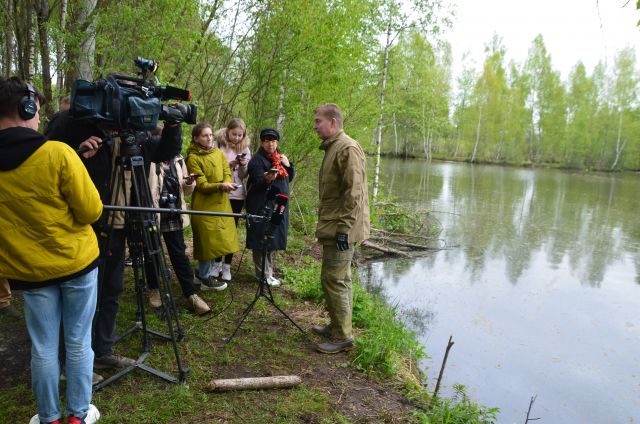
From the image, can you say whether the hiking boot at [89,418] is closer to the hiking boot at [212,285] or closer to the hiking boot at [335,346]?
the hiking boot at [335,346]

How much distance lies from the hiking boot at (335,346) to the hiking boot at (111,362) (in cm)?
149

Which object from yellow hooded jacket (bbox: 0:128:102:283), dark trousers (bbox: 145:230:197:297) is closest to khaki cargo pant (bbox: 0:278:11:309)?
dark trousers (bbox: 145:230:197:297)

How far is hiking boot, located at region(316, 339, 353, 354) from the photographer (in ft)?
12.3

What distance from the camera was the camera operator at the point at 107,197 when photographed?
2.68m

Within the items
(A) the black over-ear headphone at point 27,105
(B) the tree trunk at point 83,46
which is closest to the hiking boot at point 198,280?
(A) the black over-ear headphone at point 27,105

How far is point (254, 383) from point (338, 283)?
1.07 metres

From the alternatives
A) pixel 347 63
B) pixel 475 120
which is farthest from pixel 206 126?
pixel 475 120

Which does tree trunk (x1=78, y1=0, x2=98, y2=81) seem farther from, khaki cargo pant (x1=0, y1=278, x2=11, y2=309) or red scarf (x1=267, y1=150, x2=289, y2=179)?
khaki cargo pant (x1=0, y1=278, x2=11, y2=309)

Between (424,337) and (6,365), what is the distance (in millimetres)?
4421

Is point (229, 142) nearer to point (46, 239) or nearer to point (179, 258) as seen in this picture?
point (179, 258)

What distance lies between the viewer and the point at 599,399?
4.60 metres

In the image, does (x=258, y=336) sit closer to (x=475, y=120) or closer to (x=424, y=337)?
(x=424, y=337)

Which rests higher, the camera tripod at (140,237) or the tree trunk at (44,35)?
the tree trunk at (44,35)

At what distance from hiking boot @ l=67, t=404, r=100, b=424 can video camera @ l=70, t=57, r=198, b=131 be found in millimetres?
1605
